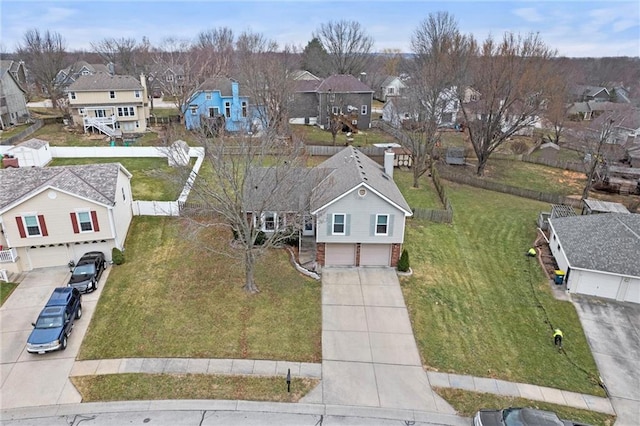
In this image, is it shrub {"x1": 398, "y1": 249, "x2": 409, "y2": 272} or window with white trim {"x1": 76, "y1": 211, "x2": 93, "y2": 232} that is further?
shrub {"x1": 398, "y1": 249, "x2": 409, "y2": 272}

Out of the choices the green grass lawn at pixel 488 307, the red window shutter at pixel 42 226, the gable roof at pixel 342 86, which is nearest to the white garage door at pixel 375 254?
the green grass lawn at pixel 488 307

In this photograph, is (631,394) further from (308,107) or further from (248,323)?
(308,107)

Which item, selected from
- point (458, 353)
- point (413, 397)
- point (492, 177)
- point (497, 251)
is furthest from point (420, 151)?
point (413, 397)

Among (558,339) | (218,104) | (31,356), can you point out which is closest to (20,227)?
(31,356)

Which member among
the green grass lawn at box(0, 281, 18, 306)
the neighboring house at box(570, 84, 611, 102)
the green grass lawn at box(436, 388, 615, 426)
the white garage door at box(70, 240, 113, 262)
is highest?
the neighboring house at box(570, 84, 611, 102)

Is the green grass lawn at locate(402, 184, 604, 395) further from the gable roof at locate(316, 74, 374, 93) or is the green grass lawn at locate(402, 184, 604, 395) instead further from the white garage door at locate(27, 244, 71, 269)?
the gable roof at locate(316, 74, 374, 93)

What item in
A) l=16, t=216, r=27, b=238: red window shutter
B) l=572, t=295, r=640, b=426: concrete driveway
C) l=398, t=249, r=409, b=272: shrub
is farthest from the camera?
l=398, t=249, r=409, b=272: shrub

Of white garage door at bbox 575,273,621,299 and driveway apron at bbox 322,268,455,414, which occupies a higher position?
white garage door at bbox 575,273,621,299

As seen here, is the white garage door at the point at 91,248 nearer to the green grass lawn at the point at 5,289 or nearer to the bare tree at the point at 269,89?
the green grass lawn at the point at 5,289

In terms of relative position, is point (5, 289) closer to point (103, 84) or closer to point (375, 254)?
point (375, 254)

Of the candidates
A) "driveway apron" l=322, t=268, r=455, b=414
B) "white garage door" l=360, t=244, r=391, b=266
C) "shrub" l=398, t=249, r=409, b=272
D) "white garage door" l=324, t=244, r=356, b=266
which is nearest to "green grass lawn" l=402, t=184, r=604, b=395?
"shrub" l=398, t=249, r=409, b=272
